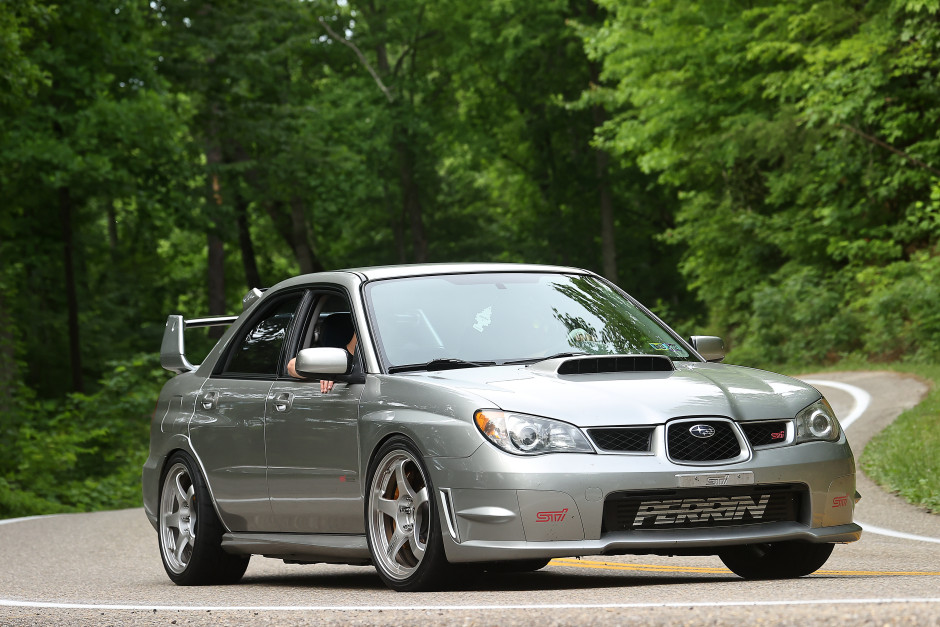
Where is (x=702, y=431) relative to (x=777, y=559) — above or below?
above

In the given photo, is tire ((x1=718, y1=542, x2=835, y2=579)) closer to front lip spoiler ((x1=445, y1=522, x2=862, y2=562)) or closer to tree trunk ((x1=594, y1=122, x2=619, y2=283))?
front lip spoiler ((x1=445, y1=522, x2=862, y2=562))

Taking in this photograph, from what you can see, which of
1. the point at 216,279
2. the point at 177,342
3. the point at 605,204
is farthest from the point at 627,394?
the point at 605,204

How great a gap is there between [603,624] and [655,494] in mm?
1847

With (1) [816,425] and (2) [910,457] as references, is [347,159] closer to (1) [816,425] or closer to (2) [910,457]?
(2) [910,457]

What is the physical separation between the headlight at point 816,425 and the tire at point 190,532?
3.64m

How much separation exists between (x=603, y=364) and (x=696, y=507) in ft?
2.86

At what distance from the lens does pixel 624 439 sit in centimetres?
685

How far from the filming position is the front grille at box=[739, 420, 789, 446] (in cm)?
703

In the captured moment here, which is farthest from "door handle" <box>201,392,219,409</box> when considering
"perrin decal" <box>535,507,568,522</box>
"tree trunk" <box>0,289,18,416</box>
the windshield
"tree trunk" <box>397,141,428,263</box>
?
"tree trunk" <box>397,141,428,263</box>


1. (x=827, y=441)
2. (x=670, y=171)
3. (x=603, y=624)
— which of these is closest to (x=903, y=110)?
(x=670, y=171)

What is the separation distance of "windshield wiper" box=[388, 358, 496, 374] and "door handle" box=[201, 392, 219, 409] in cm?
189

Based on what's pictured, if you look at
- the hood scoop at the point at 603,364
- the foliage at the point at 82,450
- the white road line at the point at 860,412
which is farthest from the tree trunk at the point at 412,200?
the hood scoop at the point at 603,364

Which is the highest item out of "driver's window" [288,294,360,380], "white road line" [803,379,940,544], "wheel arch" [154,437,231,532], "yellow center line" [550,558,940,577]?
"driver's window" [288,294,360,380]

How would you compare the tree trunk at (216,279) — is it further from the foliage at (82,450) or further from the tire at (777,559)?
the tire at (777,559)
